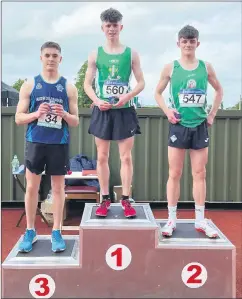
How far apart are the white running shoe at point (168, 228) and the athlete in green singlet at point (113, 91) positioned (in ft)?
0.96

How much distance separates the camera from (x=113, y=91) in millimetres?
3453

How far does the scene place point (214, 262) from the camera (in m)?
3.24

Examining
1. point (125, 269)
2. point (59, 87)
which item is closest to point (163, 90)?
point (59, 87)

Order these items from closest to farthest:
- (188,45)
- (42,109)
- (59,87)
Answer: (42,109), (59,87), (188,45)

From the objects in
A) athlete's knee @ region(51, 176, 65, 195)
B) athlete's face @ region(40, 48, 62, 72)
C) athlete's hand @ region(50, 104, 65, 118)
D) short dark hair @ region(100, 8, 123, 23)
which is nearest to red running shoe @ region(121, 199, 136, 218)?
athlete's knee @ region(51, 176, 65, 195)

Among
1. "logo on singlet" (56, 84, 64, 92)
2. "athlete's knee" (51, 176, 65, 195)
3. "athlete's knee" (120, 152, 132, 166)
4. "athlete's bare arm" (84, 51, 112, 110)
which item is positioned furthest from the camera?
"athlete's knee" (120, 152, 132, 166)

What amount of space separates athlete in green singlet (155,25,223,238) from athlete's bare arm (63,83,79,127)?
0.73 metres

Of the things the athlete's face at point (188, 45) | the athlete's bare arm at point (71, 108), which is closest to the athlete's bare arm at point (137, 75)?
the athlete's face at point (188, 45)

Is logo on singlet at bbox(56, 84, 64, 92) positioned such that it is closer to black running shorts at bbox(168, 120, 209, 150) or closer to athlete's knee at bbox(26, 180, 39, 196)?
athlete's knee at bbox(26, 180, 39, 196)

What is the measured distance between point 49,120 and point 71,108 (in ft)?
0.75

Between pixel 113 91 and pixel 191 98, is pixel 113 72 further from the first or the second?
pixel 191 98

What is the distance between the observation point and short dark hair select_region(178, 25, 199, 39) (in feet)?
10.9

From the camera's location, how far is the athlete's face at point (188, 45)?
131 inches

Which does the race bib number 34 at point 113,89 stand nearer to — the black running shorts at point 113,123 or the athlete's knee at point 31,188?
the black running shorts at point 113,123
